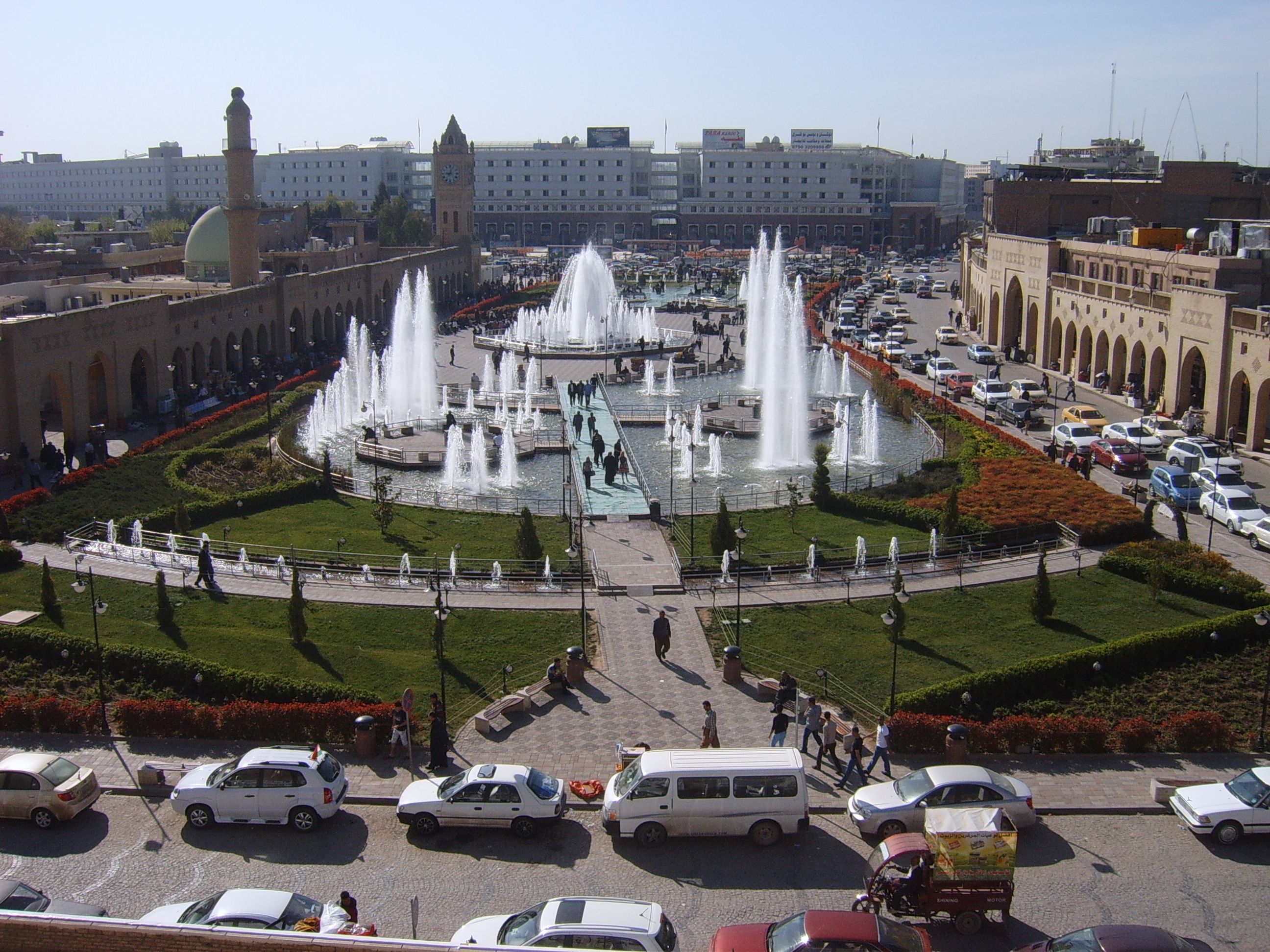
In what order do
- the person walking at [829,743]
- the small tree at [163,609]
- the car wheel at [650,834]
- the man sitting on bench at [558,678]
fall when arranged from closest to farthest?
1. the car wheel at [650,834]
2. the person walking at [829,743]
3. the man sitting on bench at [558,678]
4. the small tree at [163,609]

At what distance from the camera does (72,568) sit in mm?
24656

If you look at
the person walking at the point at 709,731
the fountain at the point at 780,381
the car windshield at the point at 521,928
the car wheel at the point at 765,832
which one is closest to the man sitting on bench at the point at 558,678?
the person walking at the point at 709,731

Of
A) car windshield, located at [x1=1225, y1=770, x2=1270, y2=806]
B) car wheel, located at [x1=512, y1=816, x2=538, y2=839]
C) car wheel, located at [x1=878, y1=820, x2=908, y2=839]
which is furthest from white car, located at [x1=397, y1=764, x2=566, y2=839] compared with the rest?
car windshield, located at [x1=1225, y1=770, x2=1270, y2=806]

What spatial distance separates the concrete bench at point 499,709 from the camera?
1750 cm

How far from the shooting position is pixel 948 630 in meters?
21.5

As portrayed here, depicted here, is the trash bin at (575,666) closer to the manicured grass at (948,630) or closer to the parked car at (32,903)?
the manicured grass at (948,630)

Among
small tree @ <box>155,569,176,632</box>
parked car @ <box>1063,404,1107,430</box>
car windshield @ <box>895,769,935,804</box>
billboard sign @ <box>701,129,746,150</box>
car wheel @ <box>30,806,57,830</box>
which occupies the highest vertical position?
billboard sign @ <box>701,129,746,150</box>

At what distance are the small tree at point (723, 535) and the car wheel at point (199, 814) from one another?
485 inches

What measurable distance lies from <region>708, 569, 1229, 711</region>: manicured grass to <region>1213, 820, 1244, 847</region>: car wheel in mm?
4366

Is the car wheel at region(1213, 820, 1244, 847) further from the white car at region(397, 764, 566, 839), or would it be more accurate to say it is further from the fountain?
the fountain

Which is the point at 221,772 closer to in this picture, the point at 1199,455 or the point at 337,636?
the point at 337,636

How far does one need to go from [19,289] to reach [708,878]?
48279 millimetres

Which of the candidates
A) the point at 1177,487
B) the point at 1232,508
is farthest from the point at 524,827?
the point at 1177,487

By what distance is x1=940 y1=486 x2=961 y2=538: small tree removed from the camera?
85.7 feet
